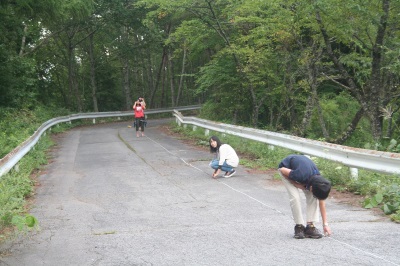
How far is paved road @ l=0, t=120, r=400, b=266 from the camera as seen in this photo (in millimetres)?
5348

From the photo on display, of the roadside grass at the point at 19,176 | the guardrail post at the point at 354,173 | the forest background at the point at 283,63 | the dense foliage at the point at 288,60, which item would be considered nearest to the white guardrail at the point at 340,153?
the guardrail post at the point at 354,173

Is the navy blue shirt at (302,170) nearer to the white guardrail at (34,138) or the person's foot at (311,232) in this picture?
the person's foot at (311,232)

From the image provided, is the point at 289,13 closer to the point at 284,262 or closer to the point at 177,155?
the point at 177,155

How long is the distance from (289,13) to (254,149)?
4.58 m

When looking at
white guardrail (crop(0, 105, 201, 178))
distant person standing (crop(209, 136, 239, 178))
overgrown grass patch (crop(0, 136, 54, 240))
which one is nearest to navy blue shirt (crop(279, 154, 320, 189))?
overgrown grass patch (crop(0, 136, 54, 240))

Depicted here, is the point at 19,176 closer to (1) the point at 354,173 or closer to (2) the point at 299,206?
(2) the point at 299,206

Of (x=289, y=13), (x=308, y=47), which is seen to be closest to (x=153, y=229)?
(x=289, y=13)

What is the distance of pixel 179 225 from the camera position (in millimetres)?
6949

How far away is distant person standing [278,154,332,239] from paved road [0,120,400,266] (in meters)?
0.17

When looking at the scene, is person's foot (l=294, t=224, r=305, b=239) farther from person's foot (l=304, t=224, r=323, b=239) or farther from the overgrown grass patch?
the overgrown grass patch

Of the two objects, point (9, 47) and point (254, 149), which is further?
point (9, 47)

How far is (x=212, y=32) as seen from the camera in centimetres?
2167

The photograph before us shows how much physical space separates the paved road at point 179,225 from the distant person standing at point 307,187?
174 millimetres

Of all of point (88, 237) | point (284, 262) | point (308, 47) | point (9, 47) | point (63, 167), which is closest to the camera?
point (284, 262)
